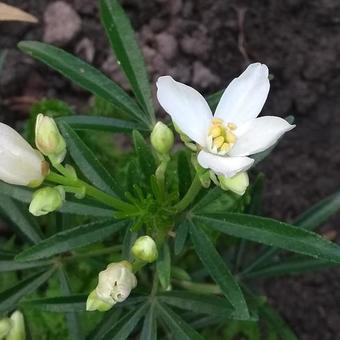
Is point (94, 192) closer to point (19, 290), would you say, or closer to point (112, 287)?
point (112, 287)

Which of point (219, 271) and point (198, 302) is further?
point (198, 302)

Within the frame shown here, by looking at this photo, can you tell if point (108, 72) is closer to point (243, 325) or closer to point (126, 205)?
point (243, 325)

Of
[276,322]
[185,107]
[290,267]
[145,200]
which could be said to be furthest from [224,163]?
[276,322]

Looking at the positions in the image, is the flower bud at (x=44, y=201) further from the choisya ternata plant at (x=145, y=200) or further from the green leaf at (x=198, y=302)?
the green leaf at (x=198, y=302)

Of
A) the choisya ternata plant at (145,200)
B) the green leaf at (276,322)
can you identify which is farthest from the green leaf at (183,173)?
the green leaf at (276,322)

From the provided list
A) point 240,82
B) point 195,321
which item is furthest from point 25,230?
point 240,82

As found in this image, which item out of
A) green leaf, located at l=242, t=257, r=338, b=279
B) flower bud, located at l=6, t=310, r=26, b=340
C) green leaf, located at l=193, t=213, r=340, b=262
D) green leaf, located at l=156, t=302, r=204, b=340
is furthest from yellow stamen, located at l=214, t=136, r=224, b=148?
green leaf, located at l=242, t=257, r=338, b=279
